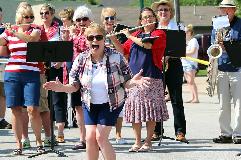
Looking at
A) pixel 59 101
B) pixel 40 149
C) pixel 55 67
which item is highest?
pixel 55 67

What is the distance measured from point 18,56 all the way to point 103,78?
217 centimetres

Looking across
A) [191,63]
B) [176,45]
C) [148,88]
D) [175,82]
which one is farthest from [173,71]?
[191,63]

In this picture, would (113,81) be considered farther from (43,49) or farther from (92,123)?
(43,49)

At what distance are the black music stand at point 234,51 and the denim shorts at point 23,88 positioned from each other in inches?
102

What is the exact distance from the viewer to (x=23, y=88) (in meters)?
9.84

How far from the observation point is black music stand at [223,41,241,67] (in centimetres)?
972

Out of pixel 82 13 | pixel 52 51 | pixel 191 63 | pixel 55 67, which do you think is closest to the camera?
pixel 52 51

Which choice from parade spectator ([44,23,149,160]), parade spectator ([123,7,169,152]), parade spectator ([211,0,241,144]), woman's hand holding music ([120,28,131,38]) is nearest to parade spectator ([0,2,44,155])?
woman's hand holding music ([120,28,131,38])

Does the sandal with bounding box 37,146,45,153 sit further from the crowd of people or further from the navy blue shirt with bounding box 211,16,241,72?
the navy blue shirt with bounding box 211,16,241,72

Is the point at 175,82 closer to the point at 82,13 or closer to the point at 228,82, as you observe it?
the point at 228,82

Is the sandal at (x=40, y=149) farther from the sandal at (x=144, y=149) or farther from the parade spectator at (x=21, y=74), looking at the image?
the sandal at (x=144, y=149)

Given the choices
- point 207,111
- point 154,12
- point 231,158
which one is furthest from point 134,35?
point 207,111

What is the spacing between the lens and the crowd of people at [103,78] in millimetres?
8039

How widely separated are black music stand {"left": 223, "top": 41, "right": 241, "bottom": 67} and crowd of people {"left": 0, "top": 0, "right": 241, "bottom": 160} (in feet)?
2.77
